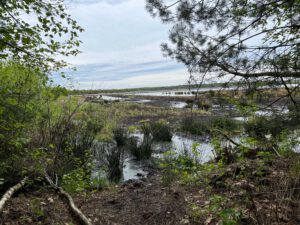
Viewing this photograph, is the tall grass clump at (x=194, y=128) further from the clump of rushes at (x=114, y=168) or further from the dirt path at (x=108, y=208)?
the dirt path at (x=108, y=208)

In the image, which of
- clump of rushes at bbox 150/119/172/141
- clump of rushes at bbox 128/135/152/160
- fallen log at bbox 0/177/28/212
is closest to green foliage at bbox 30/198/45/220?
fallen log at bbox 0/177/28/212

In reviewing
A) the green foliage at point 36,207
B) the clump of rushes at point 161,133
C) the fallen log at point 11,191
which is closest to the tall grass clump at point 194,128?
the clump of rushes at point 161,133

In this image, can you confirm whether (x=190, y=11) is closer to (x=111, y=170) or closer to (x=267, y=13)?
(x=267, y=13)

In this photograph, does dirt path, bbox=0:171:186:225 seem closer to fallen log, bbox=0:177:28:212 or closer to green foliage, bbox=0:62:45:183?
fallen log, bbox=0:177:28:212

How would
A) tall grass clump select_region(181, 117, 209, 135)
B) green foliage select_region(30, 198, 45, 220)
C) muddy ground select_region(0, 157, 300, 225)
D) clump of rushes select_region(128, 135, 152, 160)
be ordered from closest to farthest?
muddy ground select_region(0, 157, 300, 225), green foliage select_region(30, 198, 45, 220), clump of rushes select_region(128, 135, 152, 160), tall grass clump select_region(181, 117, 209, 135)

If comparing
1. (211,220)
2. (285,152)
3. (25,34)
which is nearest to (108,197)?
(211,220)

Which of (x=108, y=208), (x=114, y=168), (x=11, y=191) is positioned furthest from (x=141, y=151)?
(x=11, y=191)

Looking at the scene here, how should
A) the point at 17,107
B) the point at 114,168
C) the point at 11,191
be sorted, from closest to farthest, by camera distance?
the point at 11,191, the point at 17,107, the point at 114,168

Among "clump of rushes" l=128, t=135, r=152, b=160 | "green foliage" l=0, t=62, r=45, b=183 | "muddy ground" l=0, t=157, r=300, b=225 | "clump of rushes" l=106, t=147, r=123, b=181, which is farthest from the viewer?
"clump of rushes" l=128, t=135, r=152, b=160

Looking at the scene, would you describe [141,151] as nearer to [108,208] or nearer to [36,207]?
[108,208]

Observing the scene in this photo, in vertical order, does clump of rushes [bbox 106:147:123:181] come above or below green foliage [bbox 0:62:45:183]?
below

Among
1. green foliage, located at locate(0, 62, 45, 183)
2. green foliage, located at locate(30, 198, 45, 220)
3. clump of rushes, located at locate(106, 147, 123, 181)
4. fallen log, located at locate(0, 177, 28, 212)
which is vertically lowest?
clump of rushes, located at locate(106, 147, 123, 181)

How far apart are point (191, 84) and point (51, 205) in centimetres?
292

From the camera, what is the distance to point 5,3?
2963mm
